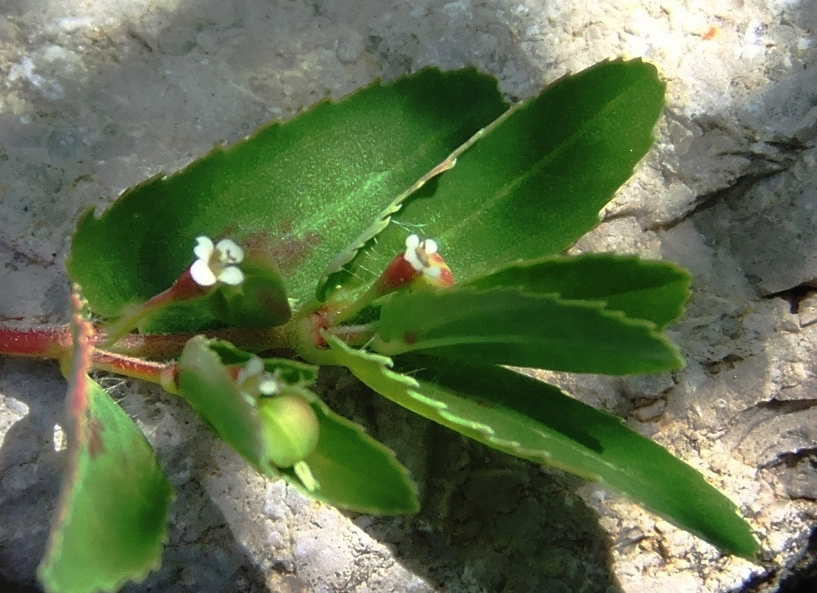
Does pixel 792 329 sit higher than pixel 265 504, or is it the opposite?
pixel 792 329

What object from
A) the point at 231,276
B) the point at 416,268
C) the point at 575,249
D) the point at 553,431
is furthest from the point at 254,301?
the point at 575,249

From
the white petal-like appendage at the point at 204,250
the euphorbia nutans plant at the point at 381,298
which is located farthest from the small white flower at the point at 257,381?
the white petal-like appendage at the point at 204,250

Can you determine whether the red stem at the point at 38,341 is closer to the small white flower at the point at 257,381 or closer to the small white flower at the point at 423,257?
the small white flower at the point at 257,381

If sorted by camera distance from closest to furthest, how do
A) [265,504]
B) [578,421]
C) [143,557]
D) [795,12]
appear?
[143,557] < [578,421] < [265,504] < [795,12]

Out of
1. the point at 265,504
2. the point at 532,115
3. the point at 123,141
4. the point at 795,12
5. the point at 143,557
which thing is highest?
the point at 795,12

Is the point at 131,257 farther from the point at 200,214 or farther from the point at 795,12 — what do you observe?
the point at 795,12

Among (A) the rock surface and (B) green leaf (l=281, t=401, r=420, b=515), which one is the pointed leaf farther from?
(A) the rock surface

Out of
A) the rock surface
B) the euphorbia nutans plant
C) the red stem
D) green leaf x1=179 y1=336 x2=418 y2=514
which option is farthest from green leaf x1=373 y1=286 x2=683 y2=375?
the red stem

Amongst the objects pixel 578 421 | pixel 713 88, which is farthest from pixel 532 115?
pixel 713 88
